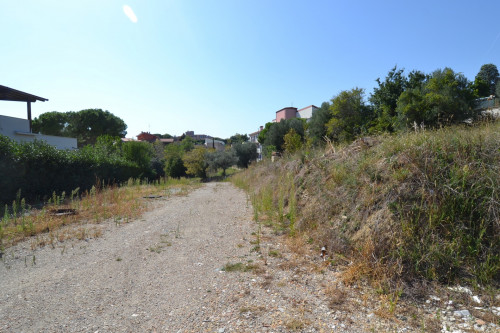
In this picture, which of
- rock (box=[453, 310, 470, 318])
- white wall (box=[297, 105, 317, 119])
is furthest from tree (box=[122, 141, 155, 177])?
white wall (box=[297, 105, 317, 119])

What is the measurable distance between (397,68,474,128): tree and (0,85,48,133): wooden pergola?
19599mm

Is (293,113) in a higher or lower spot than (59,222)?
higher

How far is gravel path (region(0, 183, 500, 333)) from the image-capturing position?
234 centimetres

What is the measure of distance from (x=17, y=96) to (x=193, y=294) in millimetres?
18554

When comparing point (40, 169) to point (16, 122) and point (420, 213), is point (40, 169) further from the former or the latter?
point (420, 213)

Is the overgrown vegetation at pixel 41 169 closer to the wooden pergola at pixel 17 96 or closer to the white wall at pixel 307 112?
the wooden pergola at pixel 17 96

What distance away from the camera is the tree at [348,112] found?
15.5 m

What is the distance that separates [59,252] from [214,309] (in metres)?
3.40

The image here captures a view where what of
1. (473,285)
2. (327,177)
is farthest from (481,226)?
(327,177)

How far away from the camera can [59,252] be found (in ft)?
14.3

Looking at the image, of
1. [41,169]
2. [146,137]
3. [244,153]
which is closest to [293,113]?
[244,153]

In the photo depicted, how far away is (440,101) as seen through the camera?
31.2ft

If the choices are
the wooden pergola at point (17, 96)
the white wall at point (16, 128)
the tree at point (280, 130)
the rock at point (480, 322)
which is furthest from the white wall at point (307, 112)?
the rock at point (480, 322)

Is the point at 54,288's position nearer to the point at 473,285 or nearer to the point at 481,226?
the point at 473,285
